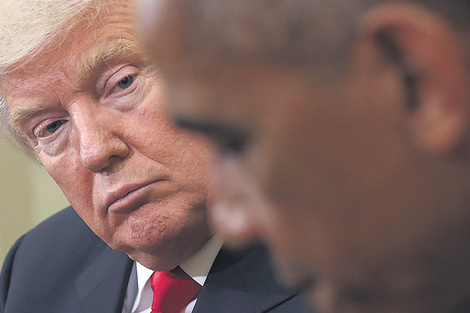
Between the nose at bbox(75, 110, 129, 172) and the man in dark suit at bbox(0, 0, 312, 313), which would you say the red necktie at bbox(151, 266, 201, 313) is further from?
the nose at bbox(75, 110, 129, 172)

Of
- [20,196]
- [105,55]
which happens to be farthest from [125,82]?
[20,196]

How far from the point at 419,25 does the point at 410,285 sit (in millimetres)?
122

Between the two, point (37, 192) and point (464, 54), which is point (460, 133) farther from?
point (37, 192)

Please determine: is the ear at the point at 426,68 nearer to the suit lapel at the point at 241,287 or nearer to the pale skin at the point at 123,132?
the pale skin at the point at 123,132

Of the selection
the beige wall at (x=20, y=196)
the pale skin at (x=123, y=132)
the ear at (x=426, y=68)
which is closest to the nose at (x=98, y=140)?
the pale skin at (x=123, y=132)

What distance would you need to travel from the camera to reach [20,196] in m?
1.86

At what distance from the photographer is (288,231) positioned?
294 millimetres

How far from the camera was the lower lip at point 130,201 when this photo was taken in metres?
0.71

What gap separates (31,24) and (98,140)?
16 cm

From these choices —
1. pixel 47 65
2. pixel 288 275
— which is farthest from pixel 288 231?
pixel 47 65

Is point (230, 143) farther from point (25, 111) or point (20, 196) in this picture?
point (20, 196)

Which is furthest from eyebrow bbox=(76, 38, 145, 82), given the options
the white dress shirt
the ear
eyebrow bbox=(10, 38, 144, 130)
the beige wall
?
the beige wall

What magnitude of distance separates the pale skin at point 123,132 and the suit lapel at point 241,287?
11 centimetres

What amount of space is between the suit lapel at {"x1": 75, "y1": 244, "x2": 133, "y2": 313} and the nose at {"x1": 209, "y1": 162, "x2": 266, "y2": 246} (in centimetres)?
67
